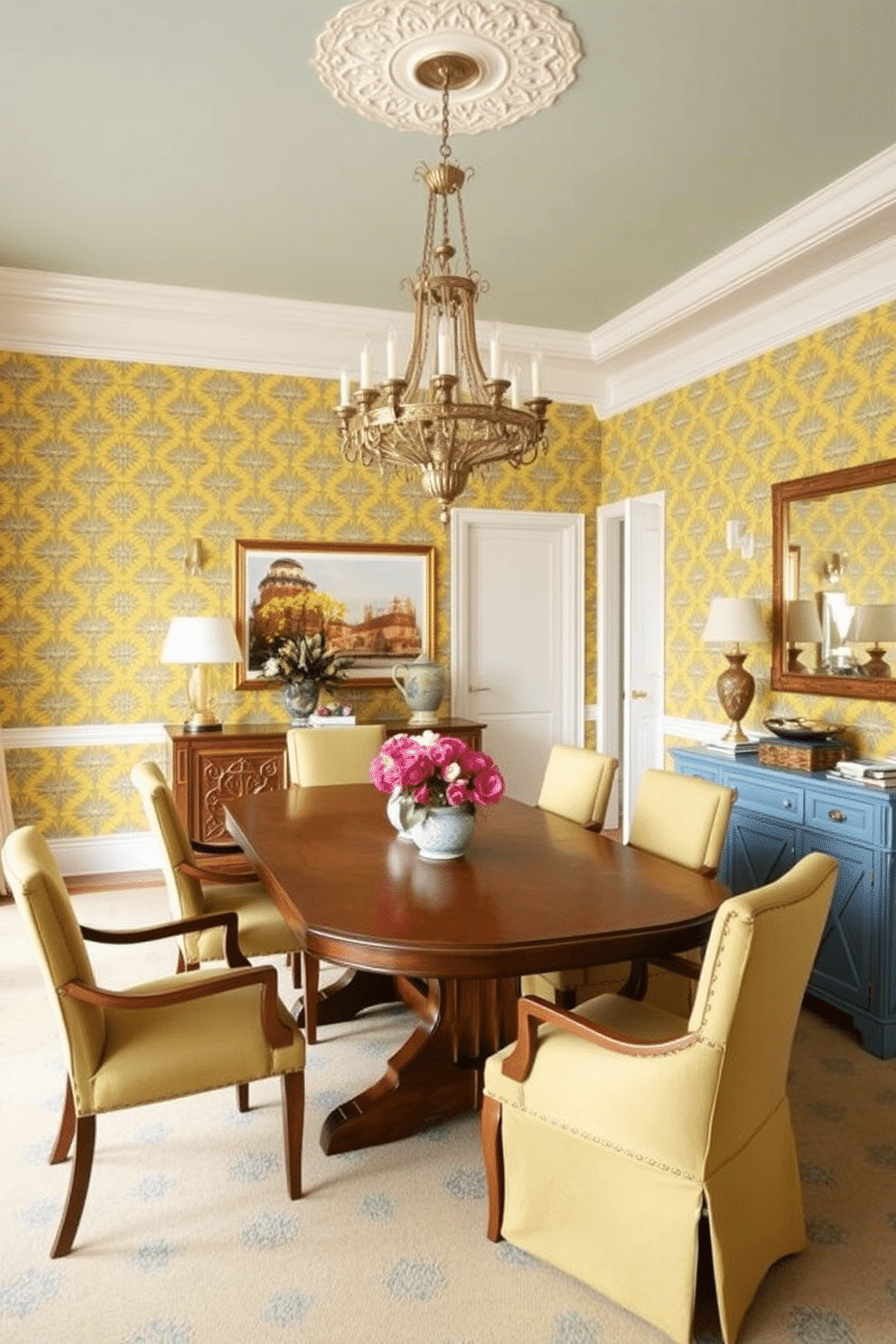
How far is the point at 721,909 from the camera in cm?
179

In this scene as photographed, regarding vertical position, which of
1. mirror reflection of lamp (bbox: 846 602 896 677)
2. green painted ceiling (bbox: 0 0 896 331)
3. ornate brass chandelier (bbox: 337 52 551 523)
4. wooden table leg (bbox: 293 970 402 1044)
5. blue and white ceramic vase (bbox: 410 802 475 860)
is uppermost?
green painted ceiling (bbox: 0 0 896 331)

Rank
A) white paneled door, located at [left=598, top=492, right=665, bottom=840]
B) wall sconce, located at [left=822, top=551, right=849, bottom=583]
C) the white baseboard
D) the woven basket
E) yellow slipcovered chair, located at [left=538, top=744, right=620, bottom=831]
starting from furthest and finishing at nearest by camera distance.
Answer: white paneled door, located at [left=598, top=492, right=665, bottom=840] < the white baseboard < wall sconce, located at [left=822, top=551, right=849, bottom=583] < the woven basket < yellow slipcovered chair, located at [left=538, top=744, right=620, bottom=831]

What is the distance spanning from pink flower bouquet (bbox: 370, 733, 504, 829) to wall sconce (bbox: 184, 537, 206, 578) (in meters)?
3.08

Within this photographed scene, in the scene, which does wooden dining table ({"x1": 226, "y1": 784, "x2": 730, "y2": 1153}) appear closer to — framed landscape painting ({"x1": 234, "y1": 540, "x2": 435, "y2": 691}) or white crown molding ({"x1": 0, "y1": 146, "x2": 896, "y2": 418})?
framed landscape painting ({"x1": 234, "y1": 540, "x2": 435, "y2": 691})

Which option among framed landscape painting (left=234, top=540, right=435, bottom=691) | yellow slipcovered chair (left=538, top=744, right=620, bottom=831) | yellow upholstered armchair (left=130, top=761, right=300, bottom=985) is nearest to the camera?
yellow upholstered armchair (left=130, top=761, right=300, bottom=985)

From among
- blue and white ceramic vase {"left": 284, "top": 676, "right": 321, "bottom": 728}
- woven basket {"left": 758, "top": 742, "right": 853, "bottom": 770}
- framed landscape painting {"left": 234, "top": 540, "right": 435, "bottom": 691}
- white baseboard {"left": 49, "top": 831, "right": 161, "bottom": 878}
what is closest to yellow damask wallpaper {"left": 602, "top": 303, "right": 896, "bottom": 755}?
woven basket {"left": 758, "top": 742, "right": 853, "bottom": 770}

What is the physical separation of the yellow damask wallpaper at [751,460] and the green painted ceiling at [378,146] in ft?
2.24

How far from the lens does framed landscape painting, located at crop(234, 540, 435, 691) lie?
561 cm

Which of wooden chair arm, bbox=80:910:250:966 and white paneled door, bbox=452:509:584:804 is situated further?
white paneled door, bbox=452:509:584:804

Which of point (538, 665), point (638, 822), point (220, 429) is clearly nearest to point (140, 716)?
point (220, 429)

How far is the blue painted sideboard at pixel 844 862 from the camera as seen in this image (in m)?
3.33

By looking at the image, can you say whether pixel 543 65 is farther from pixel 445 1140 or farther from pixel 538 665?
pixel 538 665

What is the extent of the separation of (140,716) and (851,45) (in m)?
4.47

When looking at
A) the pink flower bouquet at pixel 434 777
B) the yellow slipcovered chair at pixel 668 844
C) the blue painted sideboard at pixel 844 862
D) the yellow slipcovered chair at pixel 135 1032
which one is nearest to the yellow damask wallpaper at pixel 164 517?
the blue painted sideboard at pixel 844 862
